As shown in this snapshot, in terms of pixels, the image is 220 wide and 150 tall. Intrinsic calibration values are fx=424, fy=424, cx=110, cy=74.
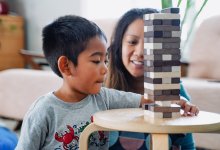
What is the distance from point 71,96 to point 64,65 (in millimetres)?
89

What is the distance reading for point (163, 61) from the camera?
100cm

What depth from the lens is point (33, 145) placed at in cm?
110

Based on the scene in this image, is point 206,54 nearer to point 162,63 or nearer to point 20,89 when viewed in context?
point 20,89

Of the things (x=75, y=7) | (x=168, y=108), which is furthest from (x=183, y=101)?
(x=75, y=7)

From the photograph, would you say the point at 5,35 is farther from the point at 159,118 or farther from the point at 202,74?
the point at 159,118

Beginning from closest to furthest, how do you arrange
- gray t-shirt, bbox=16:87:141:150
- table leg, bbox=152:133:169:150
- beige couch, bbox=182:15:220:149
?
table leg, bbox=152:133:169:150 → gray t-shirt, bbox=16:87:141:150 → beige couch, bbox=182:15:220:149

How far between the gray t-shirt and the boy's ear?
74 mm

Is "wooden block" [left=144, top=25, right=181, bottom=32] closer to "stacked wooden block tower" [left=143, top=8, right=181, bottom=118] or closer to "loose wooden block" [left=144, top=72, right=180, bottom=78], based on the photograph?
"stacked wooden block tower" [left=143, top=8, right=181, bottom=118]

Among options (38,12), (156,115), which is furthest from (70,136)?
(38,12)

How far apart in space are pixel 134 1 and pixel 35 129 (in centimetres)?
242

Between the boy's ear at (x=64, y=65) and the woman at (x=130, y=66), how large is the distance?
0.89 feet

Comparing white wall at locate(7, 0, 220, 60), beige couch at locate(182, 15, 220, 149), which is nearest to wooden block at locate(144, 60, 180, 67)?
beige couch at locate(182, 15, 220, 149)

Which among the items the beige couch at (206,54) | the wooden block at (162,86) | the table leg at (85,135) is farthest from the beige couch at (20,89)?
the wooden block at (162,86)

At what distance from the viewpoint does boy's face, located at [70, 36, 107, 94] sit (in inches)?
45.2
